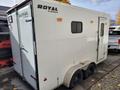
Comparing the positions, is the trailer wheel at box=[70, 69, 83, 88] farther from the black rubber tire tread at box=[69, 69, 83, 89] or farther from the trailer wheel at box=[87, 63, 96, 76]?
the trailer wheel at box=[87, 63, 96, 76]

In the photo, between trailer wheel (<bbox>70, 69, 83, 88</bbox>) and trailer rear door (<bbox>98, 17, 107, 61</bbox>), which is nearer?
trailer wheel (<bbox>70, 69, 83, 88</bbox>)

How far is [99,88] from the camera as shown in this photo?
3.62 meters

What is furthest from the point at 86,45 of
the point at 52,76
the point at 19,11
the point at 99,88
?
the point at 19,11

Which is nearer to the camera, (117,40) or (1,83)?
(1,83)

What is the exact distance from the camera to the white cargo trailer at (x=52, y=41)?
107 inches

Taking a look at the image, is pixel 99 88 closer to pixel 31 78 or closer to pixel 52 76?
pixel 52 76

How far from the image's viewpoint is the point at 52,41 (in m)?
3.00

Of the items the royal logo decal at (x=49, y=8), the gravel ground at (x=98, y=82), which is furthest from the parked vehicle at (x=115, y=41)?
the royal logo decal at (x=49, y=8)

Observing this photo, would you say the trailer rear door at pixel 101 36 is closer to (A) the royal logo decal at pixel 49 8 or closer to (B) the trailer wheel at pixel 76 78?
(B) the trailer wheel at pixel 76 78

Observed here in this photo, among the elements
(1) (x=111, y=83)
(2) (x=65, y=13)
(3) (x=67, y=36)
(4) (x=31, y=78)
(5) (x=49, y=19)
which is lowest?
(1) (x=111, y=83)

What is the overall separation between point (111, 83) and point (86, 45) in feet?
5.26

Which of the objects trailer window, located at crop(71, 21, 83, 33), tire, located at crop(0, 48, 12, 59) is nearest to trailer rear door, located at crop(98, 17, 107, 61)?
trailer window, located at crop(71, 21, 83, 33)

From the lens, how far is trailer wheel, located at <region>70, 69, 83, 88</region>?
11.6 feet

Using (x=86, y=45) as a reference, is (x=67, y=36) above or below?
above
